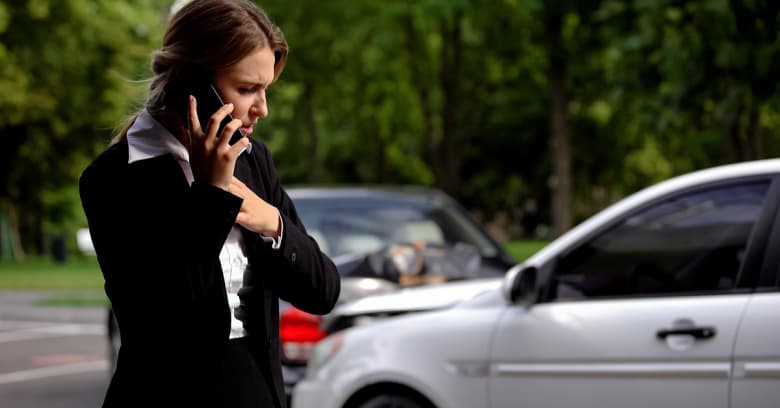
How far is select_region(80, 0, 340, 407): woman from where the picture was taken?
252 centimetres

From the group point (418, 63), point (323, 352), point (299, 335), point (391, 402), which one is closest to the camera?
point (391, 402)

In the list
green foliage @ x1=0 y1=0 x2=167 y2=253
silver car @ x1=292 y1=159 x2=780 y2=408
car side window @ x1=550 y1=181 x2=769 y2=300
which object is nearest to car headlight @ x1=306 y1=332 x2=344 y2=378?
silver car @ x1=292 y1=159 x2=780 y2=408

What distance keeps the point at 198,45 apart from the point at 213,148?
24cm

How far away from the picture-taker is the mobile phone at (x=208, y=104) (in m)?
2.55

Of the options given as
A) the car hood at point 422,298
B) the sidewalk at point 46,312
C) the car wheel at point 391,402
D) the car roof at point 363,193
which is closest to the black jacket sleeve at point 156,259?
the car wheel at point 391,402

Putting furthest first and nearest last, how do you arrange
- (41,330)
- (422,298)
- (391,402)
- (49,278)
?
(49,278) < (41,330) < (422,298) < (391,402)

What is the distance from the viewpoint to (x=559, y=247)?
5660 mm

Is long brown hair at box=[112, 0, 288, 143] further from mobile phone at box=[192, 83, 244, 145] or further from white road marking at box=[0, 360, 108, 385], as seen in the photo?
white road marking at box=[0, 360, 108, 385]

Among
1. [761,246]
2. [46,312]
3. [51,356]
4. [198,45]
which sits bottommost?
[46,312]

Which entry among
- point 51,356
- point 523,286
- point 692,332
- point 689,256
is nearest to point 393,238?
point 689,256

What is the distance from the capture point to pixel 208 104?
256 centimetres

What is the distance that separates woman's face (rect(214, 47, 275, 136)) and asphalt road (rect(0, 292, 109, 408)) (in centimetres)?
917

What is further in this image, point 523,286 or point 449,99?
point 449,99

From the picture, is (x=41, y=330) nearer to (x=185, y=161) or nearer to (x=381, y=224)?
(x=381, y=224)
